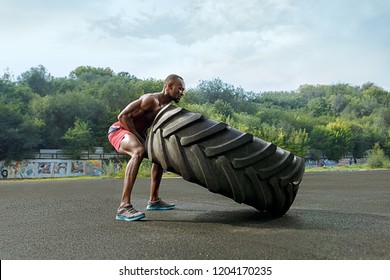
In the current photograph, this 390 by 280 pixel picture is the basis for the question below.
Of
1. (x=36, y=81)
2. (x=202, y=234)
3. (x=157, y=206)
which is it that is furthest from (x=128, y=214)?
(x=36, y=81)

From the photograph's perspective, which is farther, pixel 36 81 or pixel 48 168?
pixel 36 81

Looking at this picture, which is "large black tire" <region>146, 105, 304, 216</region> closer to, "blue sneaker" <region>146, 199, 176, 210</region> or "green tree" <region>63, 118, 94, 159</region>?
"blue sneaker" <region>146, 199, 176, 210</region>

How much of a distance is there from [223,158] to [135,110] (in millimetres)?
990

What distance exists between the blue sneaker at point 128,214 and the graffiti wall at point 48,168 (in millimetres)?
23448

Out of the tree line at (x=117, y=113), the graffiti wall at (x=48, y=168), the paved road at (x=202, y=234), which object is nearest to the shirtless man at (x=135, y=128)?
the paved road at (x=202, y=234)

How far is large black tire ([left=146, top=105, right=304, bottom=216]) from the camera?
2.52 m

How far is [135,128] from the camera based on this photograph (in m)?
3.17

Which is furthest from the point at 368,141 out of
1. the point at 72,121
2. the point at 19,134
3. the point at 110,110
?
the point at 19,134

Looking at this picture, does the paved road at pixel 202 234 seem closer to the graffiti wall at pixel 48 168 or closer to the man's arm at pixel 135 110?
the man's arm at pixel 135 110

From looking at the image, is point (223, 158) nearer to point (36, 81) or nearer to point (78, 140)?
Answer: point (78, 140)

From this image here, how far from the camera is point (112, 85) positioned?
36.2 m

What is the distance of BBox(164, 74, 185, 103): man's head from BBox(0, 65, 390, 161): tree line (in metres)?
19.8

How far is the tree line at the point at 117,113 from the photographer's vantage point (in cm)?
2762

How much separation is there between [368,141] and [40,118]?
119 ft
